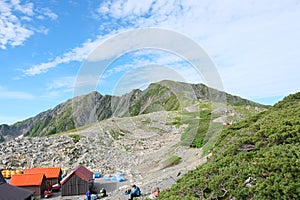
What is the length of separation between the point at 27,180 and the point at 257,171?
2407 centimetres

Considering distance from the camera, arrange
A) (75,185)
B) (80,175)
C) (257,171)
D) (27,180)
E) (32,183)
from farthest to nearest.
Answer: (27,180) < (32,183) < (80,175) < (75,185) < (257,171)

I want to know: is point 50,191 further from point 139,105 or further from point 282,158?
point 139,105

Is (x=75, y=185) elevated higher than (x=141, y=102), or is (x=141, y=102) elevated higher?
(x=141, y=102)

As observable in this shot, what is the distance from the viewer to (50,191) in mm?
27422

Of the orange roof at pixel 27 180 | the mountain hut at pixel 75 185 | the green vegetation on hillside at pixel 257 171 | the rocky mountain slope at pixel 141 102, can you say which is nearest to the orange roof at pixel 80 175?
the mountain hut at pixel 75 185

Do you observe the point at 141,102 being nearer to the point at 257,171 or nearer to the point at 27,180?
the point at 27,180

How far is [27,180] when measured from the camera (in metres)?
26.1

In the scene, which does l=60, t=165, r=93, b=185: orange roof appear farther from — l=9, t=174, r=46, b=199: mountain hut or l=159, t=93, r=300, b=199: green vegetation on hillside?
l=159, t=93, r=300, b=199: green vegetation on hillside

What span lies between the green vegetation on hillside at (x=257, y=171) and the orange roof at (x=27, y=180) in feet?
66.9

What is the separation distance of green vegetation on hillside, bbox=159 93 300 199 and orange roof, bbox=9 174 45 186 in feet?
66.9

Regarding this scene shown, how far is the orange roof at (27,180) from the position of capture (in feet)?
84.0

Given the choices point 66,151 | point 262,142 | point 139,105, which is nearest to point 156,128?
point 66,151

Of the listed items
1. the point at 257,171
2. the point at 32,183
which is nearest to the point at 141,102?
the point at 32,183

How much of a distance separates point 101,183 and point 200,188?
2225cm
